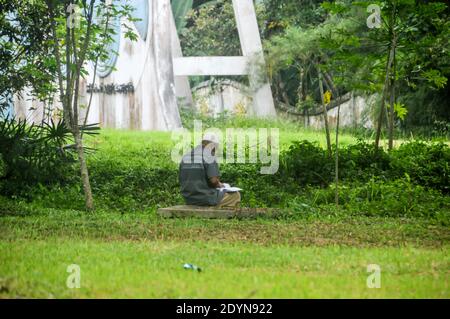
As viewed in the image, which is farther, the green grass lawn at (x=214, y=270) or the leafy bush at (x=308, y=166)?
the leafy bush at (x=308, y=166)

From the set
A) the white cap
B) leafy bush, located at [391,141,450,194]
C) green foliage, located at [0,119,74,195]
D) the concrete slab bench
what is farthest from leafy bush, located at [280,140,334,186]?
green foliage, located at [0,119,74,195]

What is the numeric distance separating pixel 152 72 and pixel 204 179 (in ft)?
40.5

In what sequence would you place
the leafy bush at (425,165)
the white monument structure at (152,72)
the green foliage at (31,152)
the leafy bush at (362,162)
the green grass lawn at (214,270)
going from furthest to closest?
the white monument structure at (152,72), the leafy bush at (362,162), the leafy bush at (425,165), the green foliage at (31,152), the green grass lawn at (214,270)

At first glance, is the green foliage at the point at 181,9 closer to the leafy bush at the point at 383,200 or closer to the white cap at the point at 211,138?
the leafy bush at the point at 383,200

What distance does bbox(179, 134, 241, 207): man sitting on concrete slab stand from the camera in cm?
1235

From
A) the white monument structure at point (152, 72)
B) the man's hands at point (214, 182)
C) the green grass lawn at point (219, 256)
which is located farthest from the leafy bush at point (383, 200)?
the white monument structure at point (152, 72)

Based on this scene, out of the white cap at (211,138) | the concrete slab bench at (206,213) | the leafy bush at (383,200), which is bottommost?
the leafy bush at (383,200)

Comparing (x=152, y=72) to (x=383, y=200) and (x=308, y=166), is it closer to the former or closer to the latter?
(x=308, y=166)

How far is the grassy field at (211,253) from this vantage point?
6.89 metres

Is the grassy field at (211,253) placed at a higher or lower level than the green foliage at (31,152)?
lower

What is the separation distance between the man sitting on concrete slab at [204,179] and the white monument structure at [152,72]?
1113 centimetres

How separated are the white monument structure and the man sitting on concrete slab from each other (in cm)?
1113

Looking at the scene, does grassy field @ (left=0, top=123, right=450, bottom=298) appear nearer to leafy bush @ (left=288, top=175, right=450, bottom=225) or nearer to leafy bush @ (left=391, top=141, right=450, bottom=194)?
leafy bush @ (left=288, top=175, right=450, bottom=225)
